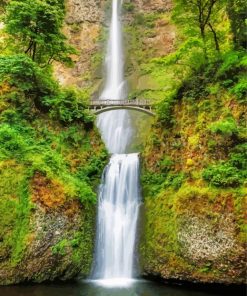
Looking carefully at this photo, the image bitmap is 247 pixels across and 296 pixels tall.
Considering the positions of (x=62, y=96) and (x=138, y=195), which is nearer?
(x=138, y=195)

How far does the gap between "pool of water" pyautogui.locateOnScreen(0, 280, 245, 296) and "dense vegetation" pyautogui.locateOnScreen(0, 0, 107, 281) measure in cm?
113

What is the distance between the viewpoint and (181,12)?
63.3 ft

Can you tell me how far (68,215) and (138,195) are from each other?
4.08 meters

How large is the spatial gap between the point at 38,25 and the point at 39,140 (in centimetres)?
659

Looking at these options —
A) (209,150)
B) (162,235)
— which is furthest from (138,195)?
(209,150)

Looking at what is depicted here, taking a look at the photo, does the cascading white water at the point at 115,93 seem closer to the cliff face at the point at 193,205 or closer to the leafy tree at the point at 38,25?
the leafy tree at the point at 38,25

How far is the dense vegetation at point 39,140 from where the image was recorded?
14.5 m

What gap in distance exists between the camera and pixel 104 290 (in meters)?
13.4

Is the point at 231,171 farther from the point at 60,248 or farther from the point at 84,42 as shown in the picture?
the point at 84,42

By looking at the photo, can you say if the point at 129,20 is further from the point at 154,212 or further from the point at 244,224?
the point at 244,224

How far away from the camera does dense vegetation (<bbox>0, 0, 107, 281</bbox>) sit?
1452cm

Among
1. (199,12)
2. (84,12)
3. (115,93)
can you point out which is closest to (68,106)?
(199,12)

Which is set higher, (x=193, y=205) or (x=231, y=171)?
(x=231, y=171)

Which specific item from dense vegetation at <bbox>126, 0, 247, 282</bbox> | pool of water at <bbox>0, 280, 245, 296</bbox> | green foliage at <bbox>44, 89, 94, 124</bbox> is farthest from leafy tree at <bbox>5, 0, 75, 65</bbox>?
pool of water at <bbox>0, 280, 245, 296</bbox>
